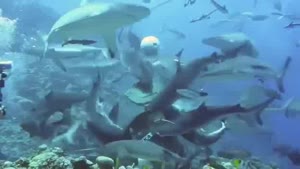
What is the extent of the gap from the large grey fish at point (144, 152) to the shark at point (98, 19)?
1636mm

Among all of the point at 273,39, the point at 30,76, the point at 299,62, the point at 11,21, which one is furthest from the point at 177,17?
the point at 30,76

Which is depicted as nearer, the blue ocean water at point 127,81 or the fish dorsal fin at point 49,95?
the fish dorsal fin at point 49,95

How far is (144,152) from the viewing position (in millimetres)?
4691

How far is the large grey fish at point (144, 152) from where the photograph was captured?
4.65 metres

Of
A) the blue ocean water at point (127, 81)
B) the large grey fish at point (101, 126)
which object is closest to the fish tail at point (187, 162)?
the large grey fish at point (101, 126)

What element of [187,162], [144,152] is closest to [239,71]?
[187,162]

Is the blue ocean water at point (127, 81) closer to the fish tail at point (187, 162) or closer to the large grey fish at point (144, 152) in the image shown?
the large grey fish at point (144, 152)

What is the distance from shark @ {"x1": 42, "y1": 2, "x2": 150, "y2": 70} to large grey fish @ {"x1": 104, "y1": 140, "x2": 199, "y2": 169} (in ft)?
5.37

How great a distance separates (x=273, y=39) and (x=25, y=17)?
27735 millimetres

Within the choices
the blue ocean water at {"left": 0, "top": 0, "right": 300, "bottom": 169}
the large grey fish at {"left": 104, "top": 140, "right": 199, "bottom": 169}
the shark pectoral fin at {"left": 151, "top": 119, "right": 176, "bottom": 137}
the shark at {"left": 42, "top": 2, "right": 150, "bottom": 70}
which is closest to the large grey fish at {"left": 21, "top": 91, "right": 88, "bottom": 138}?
the blue ocean water at {"left": 0, "top": 0, "right": 300, "bottom": 169}

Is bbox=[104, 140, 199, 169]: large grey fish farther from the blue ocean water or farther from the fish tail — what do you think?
the blue ocean water

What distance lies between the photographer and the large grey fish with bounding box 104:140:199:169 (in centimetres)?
465

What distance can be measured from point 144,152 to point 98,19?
1.94m

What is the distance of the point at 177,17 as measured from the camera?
60.6 meters
